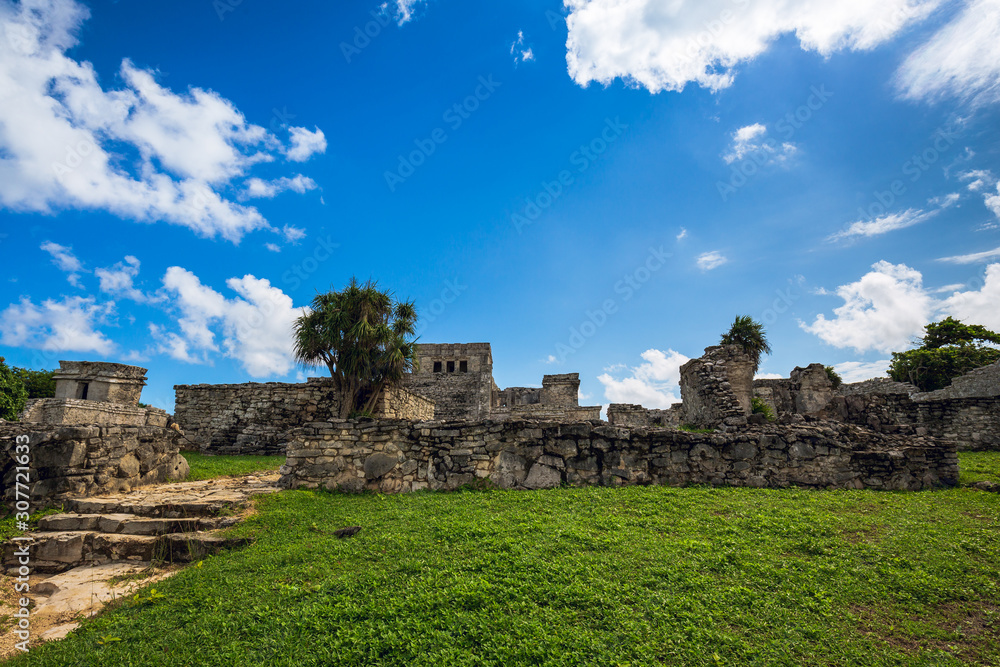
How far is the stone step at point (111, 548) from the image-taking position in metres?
5.51

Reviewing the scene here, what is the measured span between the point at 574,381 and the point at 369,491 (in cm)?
2420

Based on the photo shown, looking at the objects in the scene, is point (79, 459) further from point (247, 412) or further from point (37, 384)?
point (37, 384)

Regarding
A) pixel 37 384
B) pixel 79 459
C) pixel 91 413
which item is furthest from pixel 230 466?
pixel 37 384

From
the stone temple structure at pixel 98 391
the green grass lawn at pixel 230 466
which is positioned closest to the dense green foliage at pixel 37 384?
the stone temple structure at pixel 98 391

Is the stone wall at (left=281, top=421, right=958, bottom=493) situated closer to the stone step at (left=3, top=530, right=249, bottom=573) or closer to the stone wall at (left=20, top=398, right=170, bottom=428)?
the stone step at (left=3, top=530, right=249, bottom=573)

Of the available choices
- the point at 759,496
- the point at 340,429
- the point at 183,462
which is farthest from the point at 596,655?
the point at 183,462

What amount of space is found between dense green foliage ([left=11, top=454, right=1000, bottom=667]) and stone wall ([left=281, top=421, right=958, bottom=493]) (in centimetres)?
179

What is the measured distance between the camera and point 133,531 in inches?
233

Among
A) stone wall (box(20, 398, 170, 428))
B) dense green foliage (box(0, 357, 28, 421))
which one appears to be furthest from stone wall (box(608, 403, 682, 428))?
dense green foliage (box(0, 357, 28, 421))

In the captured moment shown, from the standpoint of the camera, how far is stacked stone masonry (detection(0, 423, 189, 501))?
6496 mm

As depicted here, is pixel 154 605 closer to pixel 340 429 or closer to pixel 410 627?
pixel 410 627

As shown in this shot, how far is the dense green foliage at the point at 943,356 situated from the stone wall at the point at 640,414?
2560 cm

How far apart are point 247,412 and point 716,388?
15891 mm

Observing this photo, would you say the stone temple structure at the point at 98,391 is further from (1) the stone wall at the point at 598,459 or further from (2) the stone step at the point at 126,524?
(1) the stone wall at the point at 598,459
